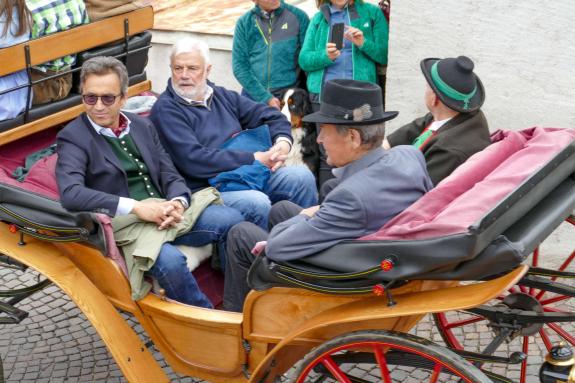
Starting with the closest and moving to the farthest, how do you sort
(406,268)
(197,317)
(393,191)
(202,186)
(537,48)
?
(406,268), (393,191), (197,317), (202,186), (537,48)

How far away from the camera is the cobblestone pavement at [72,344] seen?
4.40m

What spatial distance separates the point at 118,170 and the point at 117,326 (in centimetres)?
69

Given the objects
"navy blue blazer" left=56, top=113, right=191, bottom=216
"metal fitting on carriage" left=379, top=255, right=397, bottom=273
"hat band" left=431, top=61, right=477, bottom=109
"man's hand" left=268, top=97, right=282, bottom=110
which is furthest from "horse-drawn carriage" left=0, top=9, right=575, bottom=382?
"man's hand" left=268, top=97, right=282, bottom=110

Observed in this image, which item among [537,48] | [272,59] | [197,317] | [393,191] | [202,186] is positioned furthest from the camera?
[272,59]

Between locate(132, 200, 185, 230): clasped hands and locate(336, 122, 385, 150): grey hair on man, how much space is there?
881 millimetres

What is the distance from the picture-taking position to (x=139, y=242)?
11.9 feet

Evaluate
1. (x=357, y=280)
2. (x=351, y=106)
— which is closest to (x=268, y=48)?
(x=351, y=106)

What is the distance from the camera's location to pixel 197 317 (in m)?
3.51

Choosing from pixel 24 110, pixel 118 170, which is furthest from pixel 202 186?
pixel 24 110

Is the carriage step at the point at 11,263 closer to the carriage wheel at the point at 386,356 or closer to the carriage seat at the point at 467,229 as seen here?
the carriage seat at the point at 467,229

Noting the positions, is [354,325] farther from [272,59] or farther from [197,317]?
[272,59]

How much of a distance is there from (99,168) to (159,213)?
363mm

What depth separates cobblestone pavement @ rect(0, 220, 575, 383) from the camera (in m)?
4.40

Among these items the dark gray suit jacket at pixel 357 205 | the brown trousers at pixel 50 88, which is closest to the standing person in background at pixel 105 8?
the brown trousers at pixel 50 88
